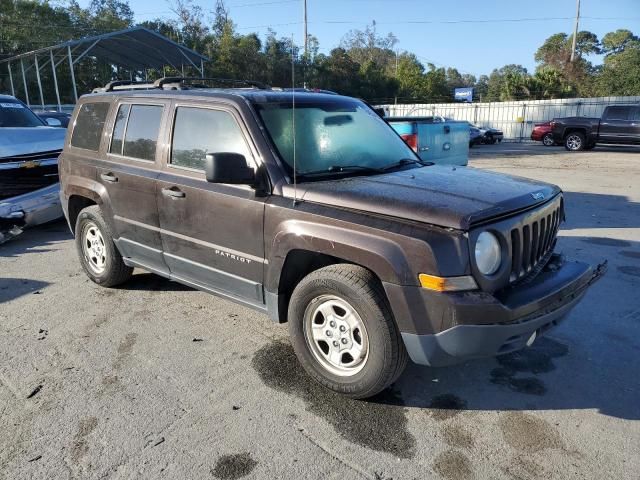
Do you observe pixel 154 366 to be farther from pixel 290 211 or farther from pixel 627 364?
pixel 627 364

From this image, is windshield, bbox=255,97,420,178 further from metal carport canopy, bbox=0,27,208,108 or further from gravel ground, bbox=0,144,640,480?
metal carport canopy, bbox=0,27,208,108

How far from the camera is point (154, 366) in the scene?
3.67 metres

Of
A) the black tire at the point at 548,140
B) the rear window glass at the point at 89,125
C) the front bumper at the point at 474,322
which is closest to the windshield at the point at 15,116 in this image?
the rear window glass at the point at 89,125

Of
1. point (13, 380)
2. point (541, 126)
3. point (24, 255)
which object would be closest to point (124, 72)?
point (541, 126)

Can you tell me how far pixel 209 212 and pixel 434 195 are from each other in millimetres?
1656

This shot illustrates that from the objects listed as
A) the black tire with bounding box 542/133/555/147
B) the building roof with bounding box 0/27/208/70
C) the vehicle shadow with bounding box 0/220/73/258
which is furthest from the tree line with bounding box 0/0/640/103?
the vehicle shadow with bounding box 0/220/73/258

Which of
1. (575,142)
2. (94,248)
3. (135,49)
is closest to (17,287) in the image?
(94,248)

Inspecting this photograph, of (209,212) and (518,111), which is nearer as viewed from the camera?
(209,212)

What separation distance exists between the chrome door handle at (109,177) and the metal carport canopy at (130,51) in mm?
22406

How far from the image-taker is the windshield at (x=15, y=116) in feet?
29.0

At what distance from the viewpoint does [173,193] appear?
13.1 feet

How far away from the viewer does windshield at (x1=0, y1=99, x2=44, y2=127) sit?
29.0 ft

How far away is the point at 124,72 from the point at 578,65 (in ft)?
142

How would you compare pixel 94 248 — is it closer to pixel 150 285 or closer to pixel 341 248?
pixel 150 285
